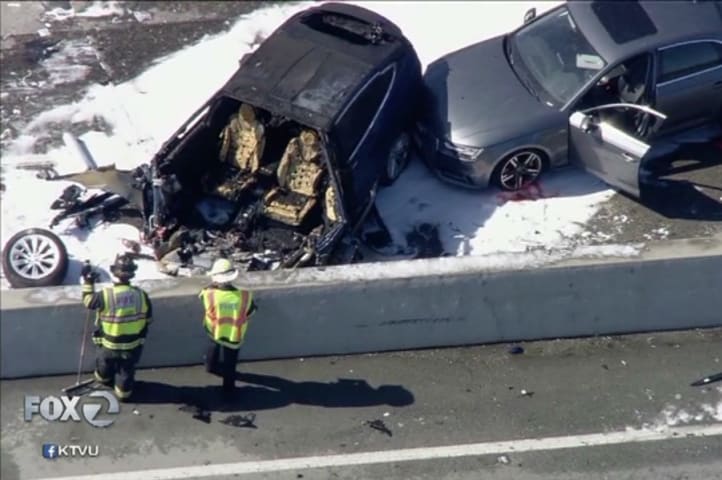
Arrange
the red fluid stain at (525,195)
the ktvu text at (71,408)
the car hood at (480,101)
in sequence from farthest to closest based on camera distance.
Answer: the red fluid stain at (525,195)
the car hood at (480,101)
the ktvu text at (71,408)

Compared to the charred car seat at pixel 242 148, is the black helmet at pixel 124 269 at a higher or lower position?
lower

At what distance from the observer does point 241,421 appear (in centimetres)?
1152

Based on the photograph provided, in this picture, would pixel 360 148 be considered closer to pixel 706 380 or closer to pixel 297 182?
pixel 297 182

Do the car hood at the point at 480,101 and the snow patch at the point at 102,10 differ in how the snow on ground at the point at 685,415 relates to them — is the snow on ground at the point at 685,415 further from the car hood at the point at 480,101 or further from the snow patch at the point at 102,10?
the snow patch at the point at 102,10

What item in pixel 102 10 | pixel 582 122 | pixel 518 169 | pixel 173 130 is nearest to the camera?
pixel 582 122

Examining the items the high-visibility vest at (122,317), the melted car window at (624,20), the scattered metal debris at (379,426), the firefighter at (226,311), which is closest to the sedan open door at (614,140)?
the melted car window at (624,20)

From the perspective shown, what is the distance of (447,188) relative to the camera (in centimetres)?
1402

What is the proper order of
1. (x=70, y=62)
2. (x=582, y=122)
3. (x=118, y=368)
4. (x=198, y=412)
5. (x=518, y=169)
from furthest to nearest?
(x=70, y=62), (x=518, y=169), (x=582, y=122), (x=198, y=412), (x=118, y=368)

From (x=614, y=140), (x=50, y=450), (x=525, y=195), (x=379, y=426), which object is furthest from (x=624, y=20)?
(x=50, y=450)

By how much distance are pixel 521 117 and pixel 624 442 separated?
3.84 meters

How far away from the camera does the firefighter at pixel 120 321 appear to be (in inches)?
438

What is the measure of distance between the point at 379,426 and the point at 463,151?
11.2 ft

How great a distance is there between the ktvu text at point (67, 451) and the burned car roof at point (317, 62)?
3719mm

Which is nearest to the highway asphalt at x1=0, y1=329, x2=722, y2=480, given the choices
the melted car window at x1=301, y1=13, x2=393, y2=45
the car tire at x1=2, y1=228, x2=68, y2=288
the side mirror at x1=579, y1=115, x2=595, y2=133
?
the car tire at x1=2, y1=228, x2=68, y2=288
